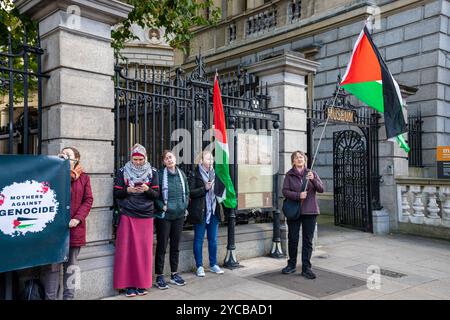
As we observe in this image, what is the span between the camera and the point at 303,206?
6.50 metres

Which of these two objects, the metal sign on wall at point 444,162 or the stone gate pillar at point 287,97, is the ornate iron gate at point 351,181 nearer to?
the metal sign on wall at point 444,162

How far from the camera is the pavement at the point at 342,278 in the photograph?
5621mm

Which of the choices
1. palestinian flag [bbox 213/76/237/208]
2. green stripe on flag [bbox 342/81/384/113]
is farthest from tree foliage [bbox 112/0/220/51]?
green stripe on flag [bbox 342/81/384/113]

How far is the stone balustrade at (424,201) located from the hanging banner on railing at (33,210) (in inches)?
329

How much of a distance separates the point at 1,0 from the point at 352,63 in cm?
783

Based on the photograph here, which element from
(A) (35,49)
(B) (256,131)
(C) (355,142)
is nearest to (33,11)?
(A) (35,49)

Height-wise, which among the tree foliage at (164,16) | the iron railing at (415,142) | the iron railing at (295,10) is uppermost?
the iron railing at (295,10)

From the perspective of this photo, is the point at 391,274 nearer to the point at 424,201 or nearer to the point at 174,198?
the point at 174,198

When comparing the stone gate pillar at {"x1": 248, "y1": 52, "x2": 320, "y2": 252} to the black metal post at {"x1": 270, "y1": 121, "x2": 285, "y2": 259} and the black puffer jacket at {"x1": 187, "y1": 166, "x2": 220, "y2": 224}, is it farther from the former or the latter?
the black puffer jacket at {"x1": 187, "y1": 166, "x2": 220, "y2": 224}

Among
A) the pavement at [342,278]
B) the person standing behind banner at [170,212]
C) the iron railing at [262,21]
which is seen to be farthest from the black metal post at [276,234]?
the iron railing at [262,21]

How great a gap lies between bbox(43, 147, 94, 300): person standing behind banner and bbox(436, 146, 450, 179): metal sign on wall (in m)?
8.70

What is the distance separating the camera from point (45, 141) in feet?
17.8

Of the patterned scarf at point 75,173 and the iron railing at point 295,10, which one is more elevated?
the iron railing at point 295,10

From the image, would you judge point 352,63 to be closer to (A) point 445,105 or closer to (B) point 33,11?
(B) point 33,11
